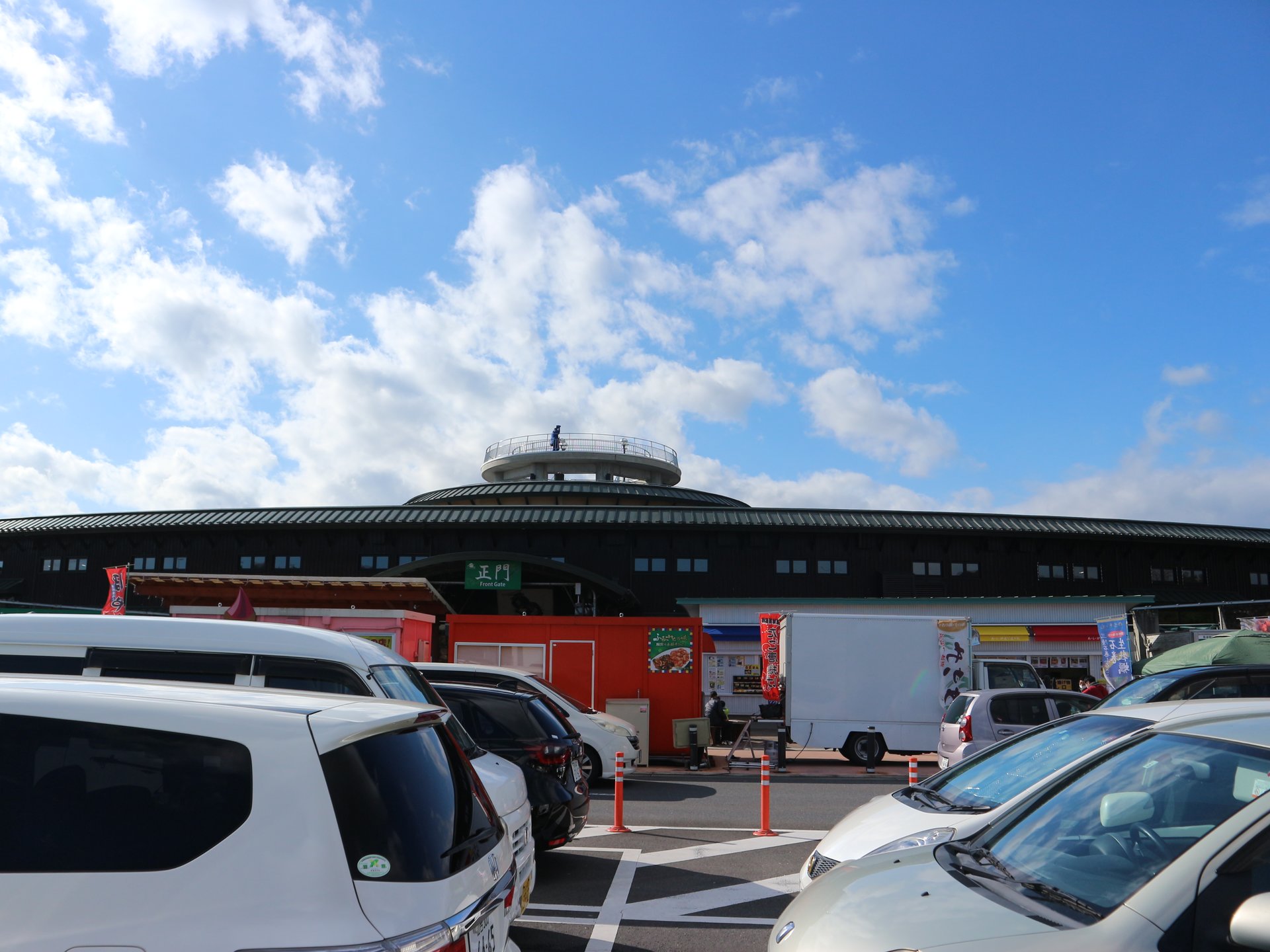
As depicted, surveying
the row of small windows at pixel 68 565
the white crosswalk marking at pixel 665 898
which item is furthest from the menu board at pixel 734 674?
the row of small windows at pixel 68 565

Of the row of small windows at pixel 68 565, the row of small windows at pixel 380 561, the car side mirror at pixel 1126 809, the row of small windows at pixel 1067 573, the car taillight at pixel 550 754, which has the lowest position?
the car taillight at pixel 550 754

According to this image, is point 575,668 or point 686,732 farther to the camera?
point 575,668

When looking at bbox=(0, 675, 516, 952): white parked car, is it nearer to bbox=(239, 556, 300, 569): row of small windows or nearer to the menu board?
the menu board

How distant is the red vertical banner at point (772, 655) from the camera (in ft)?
78.9

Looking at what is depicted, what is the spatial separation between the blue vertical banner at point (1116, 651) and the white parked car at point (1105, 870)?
18.9 m

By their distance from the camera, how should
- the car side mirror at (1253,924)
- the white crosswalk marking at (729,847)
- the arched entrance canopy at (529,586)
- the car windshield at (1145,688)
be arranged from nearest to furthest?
1. the car side mirror at (1253,924)
2. the white crosswalk marking at (729,847)
3. the car windshield at (1145,688)
4. the arched entrance canopy at (529,586)

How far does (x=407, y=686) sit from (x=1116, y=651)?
19.9 meters

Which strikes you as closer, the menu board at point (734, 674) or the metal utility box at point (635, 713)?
the metal utility box at point (635, 713)

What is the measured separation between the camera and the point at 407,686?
6.47 metres

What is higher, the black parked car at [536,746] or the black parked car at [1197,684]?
the black parked car at [1197,684]

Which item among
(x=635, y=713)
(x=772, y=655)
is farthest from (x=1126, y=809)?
(x=772, y=655)

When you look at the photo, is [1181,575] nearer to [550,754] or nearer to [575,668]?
[575,668]

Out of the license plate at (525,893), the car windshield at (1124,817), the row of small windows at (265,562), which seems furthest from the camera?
the row of small windows at (265,562)

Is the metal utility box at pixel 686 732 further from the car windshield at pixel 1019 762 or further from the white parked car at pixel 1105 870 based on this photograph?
the white parked car at pixel 1105 870
